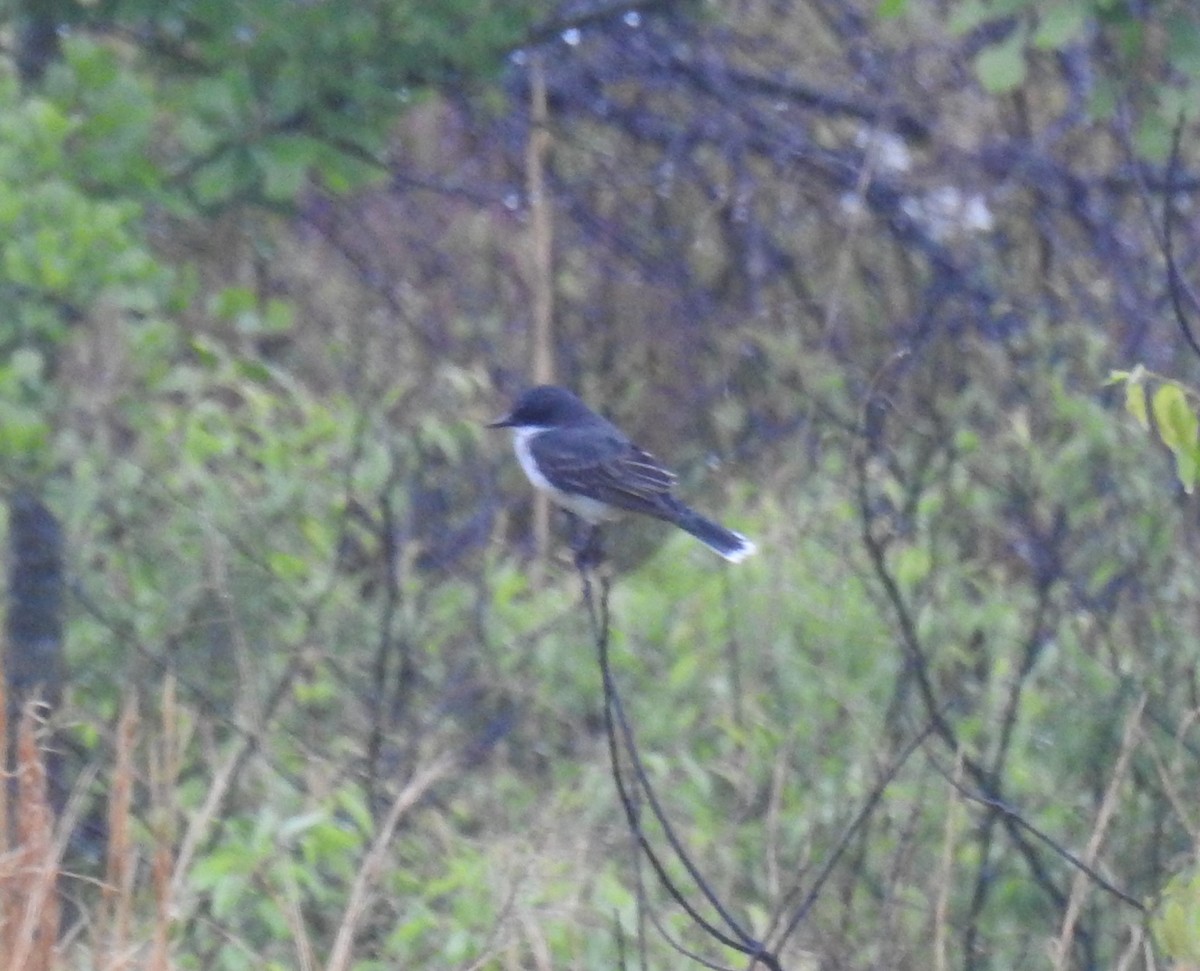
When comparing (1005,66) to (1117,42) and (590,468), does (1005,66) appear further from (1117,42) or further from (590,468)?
(590,468)

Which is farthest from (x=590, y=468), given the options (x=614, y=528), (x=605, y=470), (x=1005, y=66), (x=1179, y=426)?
(x=1179, y=426)

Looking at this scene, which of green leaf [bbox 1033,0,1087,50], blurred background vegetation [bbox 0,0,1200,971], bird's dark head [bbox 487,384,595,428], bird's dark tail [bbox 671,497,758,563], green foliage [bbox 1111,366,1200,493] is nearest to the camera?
green foliage [bbox 1111,366,1200,493]

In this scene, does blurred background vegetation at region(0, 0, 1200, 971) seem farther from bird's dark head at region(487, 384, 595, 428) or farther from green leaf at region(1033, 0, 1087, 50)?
bird's dark head at region(487, 384, 595, 428)

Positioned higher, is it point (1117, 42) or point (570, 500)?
point (1117, 42)

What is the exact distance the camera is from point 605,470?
5.71m

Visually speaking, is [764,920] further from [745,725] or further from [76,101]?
[76,101]

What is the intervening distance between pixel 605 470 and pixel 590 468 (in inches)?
1.7

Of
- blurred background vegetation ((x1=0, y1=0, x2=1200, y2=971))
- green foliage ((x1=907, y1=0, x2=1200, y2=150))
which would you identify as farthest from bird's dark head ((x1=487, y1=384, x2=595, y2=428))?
green foliage ((x1=907, y1=0, x2=1200, y2=150))

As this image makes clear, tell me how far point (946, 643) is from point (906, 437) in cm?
193

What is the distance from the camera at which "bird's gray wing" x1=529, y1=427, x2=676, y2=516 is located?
5688 millimetres

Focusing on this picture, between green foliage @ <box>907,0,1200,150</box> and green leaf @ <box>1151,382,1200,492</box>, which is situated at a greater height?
green foliage @ <box>907,0,1200,150</box>

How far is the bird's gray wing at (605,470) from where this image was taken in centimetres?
569

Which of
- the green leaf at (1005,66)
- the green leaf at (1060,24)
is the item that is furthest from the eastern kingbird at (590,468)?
the green leaf at (1060,24)

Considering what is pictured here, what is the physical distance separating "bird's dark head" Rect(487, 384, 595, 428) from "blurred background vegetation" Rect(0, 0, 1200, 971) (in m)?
0.31
